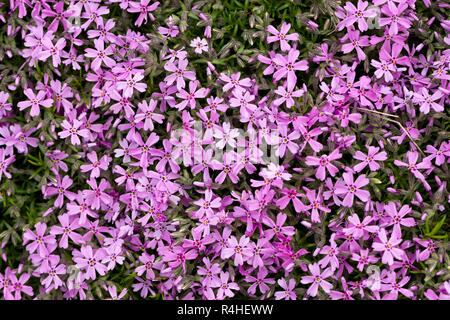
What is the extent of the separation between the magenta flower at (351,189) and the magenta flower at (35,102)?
1.79 meters

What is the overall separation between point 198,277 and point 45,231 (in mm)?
972

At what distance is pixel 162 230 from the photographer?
2555 millimetres

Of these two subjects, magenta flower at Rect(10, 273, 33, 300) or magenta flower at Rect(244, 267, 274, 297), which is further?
magenta flower at Rect(10, 273, 33, 300)

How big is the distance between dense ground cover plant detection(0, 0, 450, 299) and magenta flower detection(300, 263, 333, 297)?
12mm

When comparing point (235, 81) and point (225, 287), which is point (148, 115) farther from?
point (225, 287)

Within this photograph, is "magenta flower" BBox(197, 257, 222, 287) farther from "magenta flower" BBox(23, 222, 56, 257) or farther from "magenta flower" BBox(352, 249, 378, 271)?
"magenta flower" BBox(23, 222, 56, 257)

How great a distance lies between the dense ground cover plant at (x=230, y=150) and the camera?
2486 mm

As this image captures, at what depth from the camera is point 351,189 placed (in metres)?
2.49

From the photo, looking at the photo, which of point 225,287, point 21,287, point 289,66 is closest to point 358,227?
point 225,287

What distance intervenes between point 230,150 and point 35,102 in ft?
4.01

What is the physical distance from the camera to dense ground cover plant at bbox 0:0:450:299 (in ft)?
8.16

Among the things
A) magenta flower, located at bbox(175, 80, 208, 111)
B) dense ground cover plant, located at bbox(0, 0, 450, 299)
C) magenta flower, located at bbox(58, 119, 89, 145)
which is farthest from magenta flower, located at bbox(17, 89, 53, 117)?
magenta flower, located at bbox(175, 80, 208, 111)

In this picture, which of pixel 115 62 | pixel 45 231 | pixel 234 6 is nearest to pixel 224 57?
pixel 234 6
